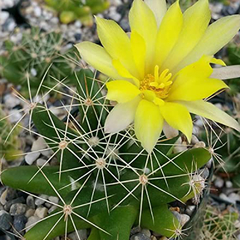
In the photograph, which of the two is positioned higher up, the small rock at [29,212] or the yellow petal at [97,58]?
the yellow petal at [97,58]

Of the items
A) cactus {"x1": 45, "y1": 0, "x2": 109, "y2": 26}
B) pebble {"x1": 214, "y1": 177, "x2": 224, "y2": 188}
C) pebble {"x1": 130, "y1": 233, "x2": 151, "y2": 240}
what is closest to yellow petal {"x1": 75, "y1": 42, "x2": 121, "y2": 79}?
pebble {"x1": 130, "y1": 233, "x2": 151, "y2": 240}

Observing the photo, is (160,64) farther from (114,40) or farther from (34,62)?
(34,62)

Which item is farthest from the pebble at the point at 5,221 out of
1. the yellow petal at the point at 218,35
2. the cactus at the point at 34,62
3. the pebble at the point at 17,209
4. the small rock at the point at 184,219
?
the yellow petal at the point at 218,35

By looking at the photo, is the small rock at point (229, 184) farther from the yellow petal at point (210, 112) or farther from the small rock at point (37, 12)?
the small rock at point (37, 12)

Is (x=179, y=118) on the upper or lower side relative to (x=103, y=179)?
upper

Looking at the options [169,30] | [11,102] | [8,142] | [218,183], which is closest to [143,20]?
[169,30]

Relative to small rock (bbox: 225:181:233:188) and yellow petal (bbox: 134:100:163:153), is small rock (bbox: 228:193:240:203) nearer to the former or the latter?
small rock (bbox: 225:181:233:188)

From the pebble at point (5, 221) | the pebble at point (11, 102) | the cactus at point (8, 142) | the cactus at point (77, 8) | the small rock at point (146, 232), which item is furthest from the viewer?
the cactus at point (77, 8)
